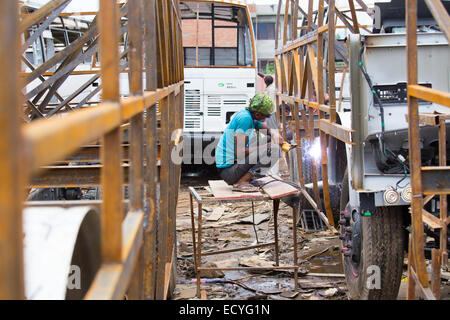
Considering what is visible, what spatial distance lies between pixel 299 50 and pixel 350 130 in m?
3.28

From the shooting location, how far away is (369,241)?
446 cm

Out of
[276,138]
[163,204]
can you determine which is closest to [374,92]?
[163,204]

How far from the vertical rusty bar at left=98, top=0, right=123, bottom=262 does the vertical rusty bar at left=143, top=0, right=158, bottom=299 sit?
1.01 m

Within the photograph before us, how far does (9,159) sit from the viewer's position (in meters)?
0.88

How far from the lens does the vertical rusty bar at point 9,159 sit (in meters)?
0.88

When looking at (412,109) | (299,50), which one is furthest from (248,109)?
(412,109)

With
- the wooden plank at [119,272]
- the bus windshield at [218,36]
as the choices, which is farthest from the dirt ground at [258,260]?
the bus windshield at [218,36]

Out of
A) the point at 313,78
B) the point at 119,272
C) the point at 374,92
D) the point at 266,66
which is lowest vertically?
the point at 119,272

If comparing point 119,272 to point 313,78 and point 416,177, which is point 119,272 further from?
point 313,78

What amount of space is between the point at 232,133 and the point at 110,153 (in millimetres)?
5049

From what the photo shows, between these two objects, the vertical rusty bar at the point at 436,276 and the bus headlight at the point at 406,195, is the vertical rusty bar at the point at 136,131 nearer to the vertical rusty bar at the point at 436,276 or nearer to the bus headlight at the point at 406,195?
the vertical rusty bar at the point at 436,276

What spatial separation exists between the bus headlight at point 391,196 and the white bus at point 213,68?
24.0ft

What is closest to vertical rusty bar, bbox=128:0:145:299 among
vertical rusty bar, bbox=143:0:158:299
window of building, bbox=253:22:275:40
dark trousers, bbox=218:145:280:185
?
vertical rusty bar, bbox=143:0:158:299

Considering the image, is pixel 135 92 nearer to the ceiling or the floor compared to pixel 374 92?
nearer to the floor
